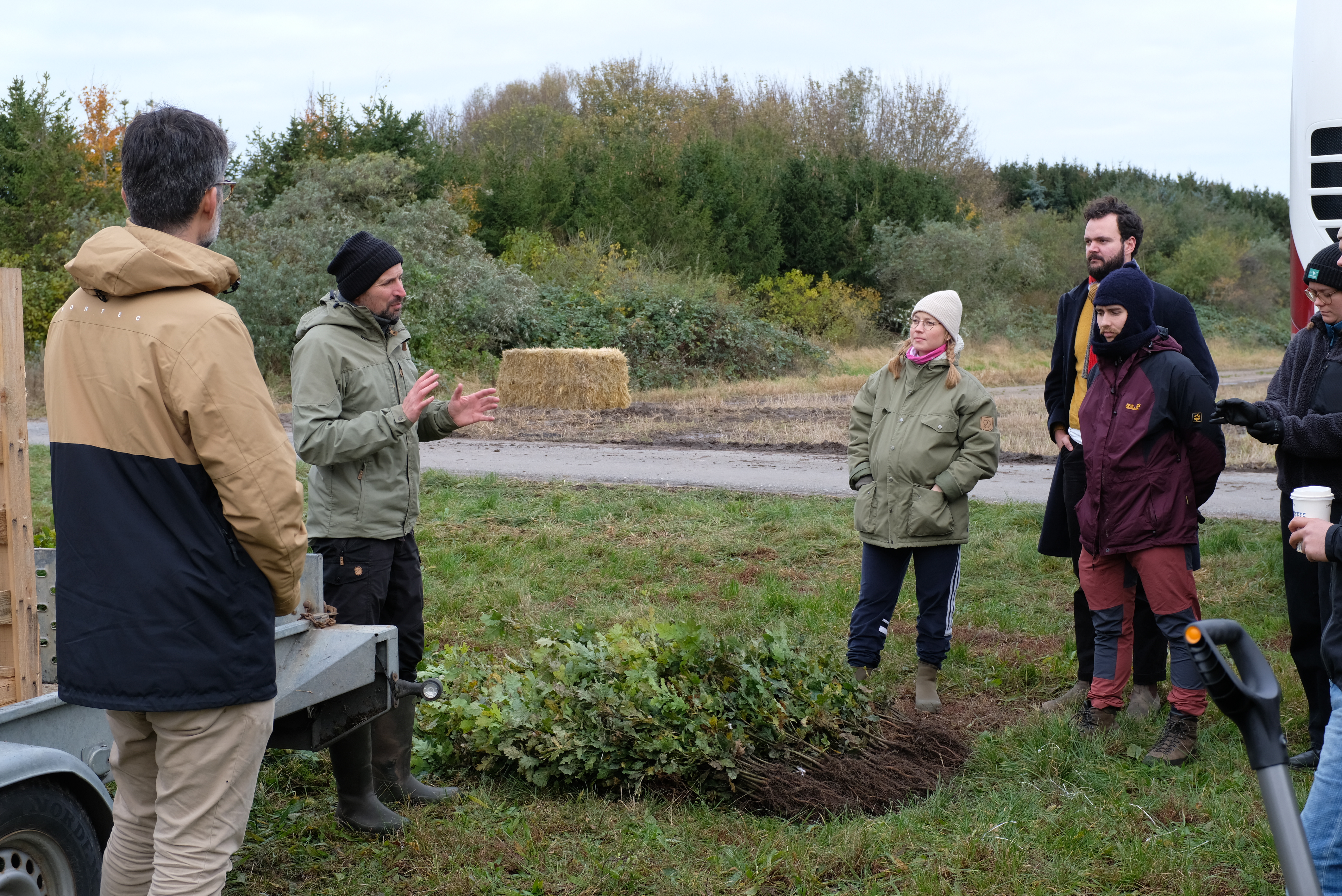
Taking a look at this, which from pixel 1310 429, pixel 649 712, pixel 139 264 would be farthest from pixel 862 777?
pixel 139 264

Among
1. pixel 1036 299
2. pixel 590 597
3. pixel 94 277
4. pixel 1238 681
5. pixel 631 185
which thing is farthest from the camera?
pixel 1036 299

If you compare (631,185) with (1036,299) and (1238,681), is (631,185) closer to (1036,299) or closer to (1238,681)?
(1036,299)

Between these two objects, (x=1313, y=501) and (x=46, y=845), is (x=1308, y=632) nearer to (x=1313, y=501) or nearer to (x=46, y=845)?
(x=1313, y=501)

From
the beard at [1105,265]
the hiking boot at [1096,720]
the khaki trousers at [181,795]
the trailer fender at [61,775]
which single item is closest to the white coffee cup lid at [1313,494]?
the hiking boot at [1096,720]

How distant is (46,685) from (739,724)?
7.84 ft

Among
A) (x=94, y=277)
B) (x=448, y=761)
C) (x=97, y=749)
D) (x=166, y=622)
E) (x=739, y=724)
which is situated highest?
(x=94, y=277)

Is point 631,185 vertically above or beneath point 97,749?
above

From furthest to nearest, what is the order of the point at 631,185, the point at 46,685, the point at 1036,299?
the point at 1036,299
the point at 631,185
the point at 46,685

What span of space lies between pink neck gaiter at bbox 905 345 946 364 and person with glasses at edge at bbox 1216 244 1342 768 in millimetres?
1319

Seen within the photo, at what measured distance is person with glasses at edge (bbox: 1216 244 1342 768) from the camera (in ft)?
13.7

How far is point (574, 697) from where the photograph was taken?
4582 mm

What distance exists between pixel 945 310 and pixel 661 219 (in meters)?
30.9

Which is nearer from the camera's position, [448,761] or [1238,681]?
[1238,681]

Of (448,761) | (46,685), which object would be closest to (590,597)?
(448,761)
